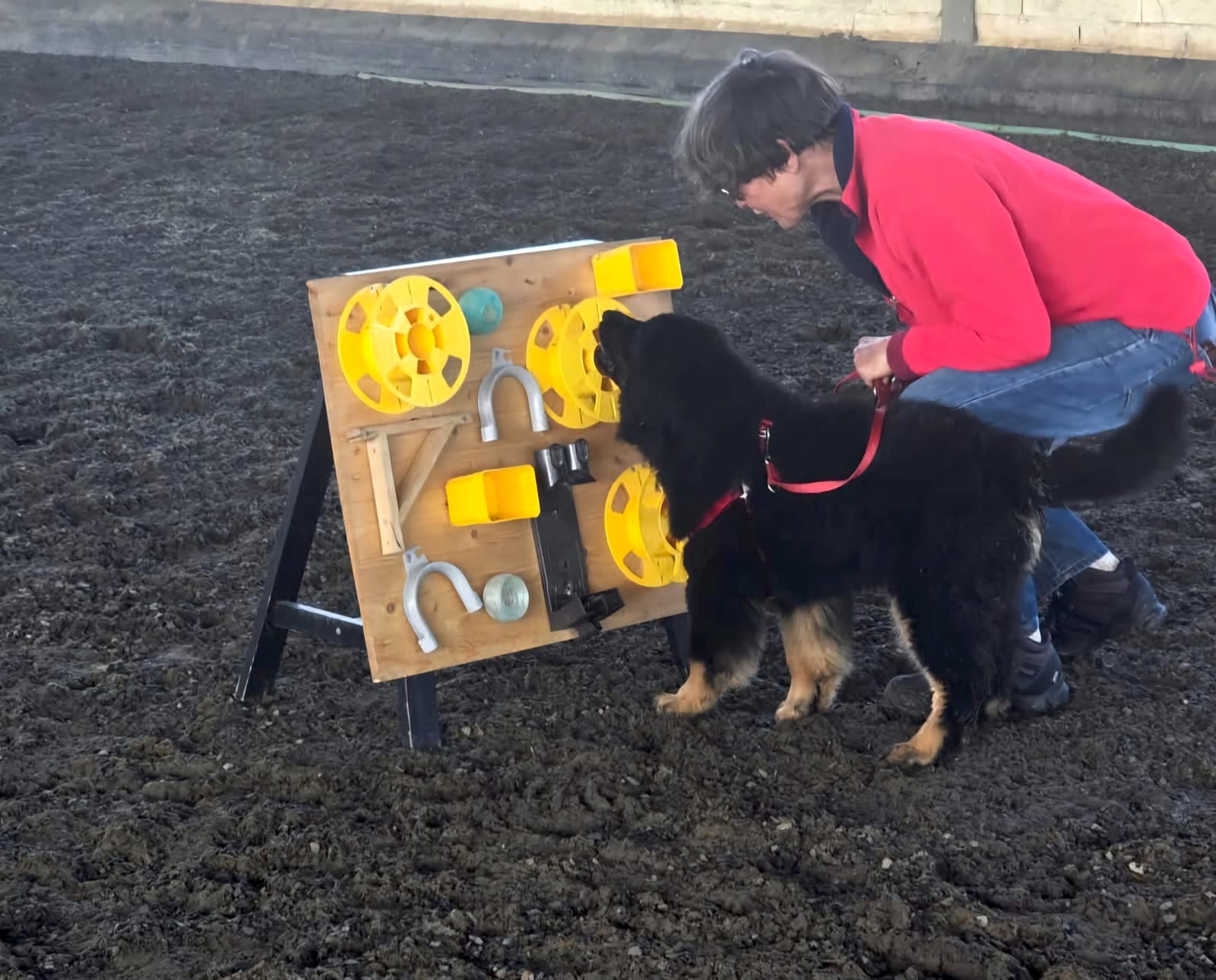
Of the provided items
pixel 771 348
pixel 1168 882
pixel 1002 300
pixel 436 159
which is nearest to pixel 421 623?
pixel 1002 300

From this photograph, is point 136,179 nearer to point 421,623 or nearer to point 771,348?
point 771,348

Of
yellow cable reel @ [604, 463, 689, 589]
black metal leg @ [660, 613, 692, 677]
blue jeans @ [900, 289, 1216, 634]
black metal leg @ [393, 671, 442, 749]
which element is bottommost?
black metal leg @ [660, 613, 692, 677]

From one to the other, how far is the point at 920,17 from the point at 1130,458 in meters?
7.87

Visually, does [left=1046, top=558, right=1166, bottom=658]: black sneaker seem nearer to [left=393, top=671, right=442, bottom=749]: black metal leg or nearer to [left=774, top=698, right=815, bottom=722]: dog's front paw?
[left=774, top=698, right=815, bottom=722]: dog's front paw

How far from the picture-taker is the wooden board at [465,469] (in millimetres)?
2949

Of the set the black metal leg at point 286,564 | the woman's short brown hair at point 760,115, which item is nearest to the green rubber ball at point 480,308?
the black metal leg at point 286,564

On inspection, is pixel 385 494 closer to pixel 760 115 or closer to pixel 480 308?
pixel 480 308

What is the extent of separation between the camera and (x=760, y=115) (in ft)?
9.18

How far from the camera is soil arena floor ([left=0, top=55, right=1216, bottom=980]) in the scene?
2410mm

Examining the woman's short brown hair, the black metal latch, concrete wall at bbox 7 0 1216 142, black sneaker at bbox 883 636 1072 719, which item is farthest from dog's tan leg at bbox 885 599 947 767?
concrete wall at bbox 7 0 1216 142

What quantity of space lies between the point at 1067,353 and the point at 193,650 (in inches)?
94.4

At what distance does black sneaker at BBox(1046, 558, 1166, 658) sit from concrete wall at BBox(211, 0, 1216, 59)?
6608mm

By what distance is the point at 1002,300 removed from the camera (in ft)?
8.87

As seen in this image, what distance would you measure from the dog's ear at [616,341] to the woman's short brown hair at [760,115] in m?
0.46
